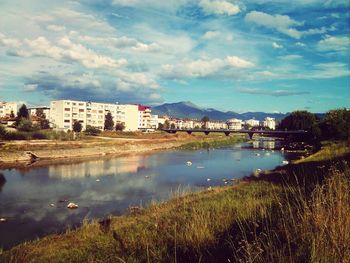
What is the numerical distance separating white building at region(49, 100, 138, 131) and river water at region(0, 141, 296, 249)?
57832 millimetres

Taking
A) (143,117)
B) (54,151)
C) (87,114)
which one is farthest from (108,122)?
(54,151)

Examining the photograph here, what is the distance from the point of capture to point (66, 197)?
2109cm

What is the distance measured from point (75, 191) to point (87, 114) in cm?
7860

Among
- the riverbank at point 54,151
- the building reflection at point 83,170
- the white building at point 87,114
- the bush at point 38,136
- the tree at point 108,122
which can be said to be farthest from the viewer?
the tree at point 108,122

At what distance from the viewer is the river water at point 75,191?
50.1 feet

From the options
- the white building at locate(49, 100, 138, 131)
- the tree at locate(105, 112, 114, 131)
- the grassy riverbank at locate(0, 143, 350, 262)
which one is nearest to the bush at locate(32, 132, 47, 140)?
the white building at locate(49, 100, 138, 131)

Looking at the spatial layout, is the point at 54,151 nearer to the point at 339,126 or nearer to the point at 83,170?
the point at 83,170

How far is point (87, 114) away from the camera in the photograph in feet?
325

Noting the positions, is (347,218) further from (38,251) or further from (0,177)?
(0,177)

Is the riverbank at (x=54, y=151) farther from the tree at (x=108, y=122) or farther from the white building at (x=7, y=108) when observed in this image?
the white building at (x=7, y=108)

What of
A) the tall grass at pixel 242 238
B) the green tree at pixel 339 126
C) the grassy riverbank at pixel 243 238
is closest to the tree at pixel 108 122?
the green tree at pixel 339 126

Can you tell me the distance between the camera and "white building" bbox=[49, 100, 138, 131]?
9256 cm

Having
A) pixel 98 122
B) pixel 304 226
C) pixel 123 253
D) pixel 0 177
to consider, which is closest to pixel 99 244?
pixel 123 253

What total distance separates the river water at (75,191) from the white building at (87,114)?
57832 millimetres
